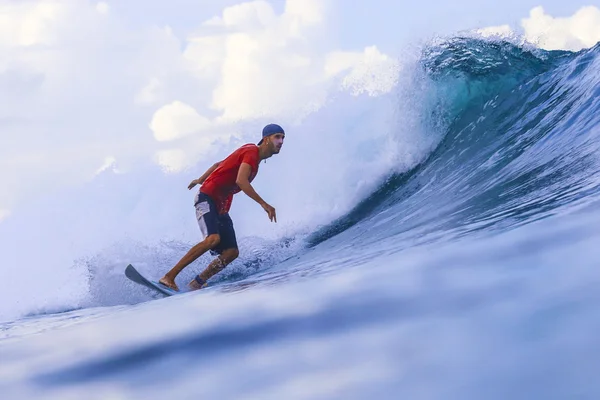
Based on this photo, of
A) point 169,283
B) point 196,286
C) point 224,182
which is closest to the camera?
point 196,286

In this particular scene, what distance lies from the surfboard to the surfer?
101 millimetres

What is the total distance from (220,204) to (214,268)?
24.0 inches

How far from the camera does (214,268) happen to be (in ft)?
21.0

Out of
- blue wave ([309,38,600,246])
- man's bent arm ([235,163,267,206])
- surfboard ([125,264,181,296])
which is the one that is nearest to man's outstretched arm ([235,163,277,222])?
man's bent arm ([235,163,267,206])

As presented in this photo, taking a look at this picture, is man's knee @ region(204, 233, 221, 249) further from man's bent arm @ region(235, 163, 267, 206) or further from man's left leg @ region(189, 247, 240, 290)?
man's bent arm @ region(235, 163, 267, 206)

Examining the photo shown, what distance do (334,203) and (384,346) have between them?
21.6 feet

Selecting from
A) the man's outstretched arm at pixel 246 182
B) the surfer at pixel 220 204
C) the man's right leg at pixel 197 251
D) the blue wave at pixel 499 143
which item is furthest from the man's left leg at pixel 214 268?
the blue wave at pixel 499 143

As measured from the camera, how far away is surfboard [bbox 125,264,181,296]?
6182 millimetres

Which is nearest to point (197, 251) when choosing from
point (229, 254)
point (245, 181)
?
point (229, 254)

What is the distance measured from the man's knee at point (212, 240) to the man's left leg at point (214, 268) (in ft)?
0.49

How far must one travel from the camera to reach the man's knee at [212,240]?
6367 mm

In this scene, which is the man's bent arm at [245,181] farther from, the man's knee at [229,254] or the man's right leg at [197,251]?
the man's knee at [229,254]

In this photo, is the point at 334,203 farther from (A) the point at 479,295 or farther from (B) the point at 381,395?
(B) the point at 381,395

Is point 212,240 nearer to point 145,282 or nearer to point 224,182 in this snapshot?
point 224,182
